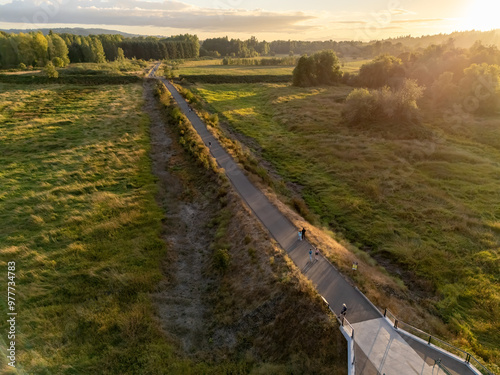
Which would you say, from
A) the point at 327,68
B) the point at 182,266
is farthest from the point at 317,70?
the point at 182,266

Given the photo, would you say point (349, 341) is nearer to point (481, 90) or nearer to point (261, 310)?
point (261, 310)

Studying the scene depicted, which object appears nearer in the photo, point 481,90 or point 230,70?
point 481,90

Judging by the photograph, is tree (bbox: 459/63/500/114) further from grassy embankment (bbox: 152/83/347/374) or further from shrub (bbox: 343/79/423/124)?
grassy embankment (bbox: 152/83/347/374)

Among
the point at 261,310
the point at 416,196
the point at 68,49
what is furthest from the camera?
the point at 68,49

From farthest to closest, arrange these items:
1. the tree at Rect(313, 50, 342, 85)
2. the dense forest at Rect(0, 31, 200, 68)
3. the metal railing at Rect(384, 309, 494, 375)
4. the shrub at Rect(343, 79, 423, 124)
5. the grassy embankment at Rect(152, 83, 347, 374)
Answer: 1. the dense forest at Rect(0, 31, 200, 68)
2. the tree at Rect(313, 50, 342, 85)
3. the shrub at Rect(343, 79, 423, 124)
4. the grassy embankment at Rect(152, 83, 347, 374)
5. the metal railing at Rect(384, 309, 494, 375)

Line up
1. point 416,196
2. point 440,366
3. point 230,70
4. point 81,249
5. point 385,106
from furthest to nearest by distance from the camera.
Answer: point 230,70, point 385,106, point 416,196, point 81,249, point 440,366

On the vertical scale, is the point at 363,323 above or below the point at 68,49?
below

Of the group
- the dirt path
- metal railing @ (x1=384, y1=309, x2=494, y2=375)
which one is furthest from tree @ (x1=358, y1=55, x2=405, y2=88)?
metal railing @ (x1=384, y1=309, x2=494, y2=375)
